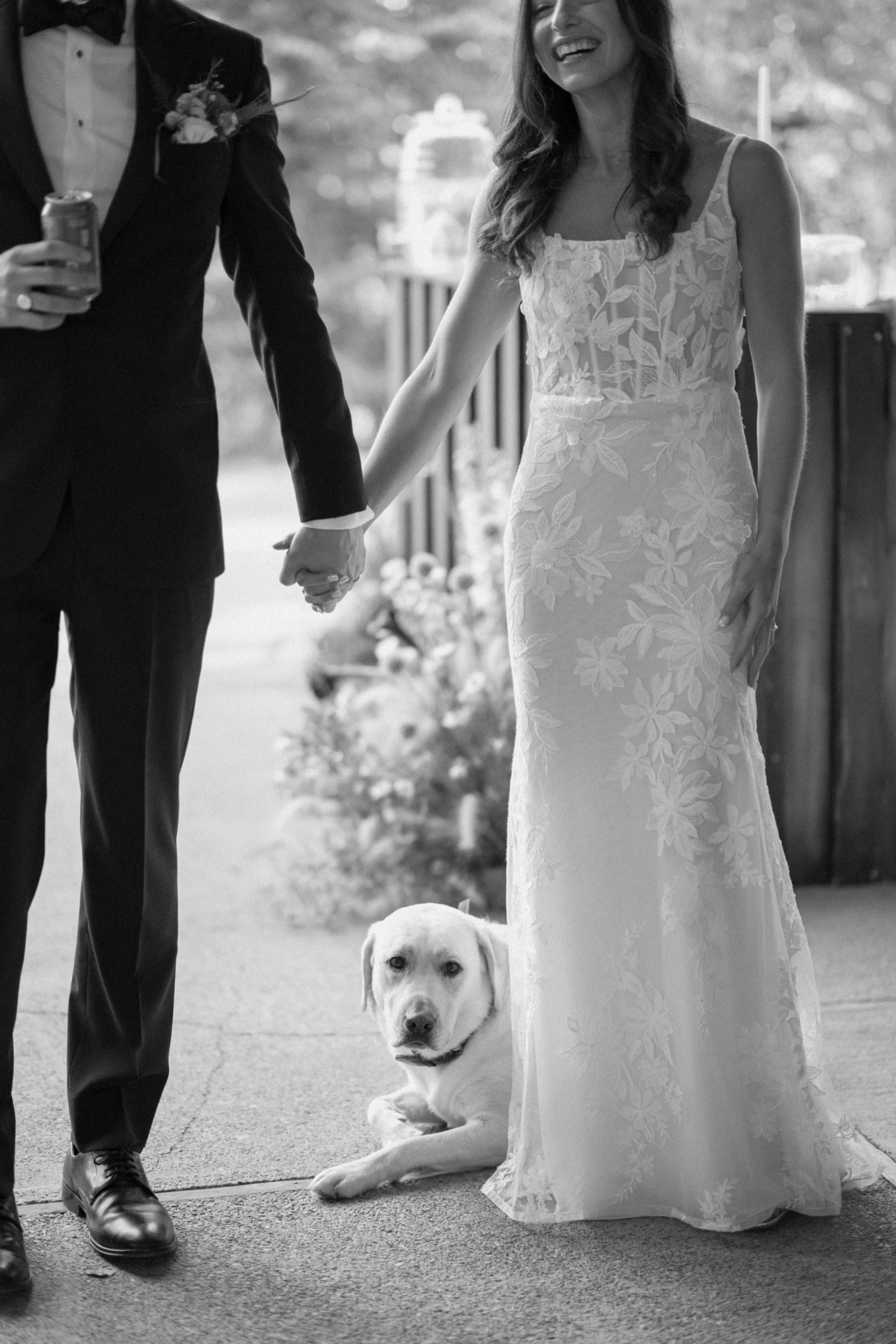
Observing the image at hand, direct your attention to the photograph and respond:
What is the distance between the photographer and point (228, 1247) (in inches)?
106

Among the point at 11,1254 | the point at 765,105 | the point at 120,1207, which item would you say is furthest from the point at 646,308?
the point at 765,105

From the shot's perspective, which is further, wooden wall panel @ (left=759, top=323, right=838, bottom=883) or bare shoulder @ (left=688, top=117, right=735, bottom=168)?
wooden wall panel @ (left=759, top=323, right=838, bottom=883)

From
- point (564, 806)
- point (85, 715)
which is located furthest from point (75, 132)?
point (564, 806)

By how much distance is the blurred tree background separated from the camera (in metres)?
8.77

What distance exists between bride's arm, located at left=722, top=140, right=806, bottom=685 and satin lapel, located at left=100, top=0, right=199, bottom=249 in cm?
87

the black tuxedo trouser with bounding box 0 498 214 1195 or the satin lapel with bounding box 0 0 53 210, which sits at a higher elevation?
the satin lapel with bounding box 0 0 53 210

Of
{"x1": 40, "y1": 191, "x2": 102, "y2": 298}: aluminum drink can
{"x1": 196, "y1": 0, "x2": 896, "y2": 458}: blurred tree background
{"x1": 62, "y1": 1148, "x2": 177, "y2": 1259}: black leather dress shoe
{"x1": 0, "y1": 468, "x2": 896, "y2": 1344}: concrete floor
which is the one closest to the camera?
{"x1": 40, "y1": 191, "x2": 102, "y2": 298}: aluminum drink can

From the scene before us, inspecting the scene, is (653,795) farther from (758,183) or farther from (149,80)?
(149,80)

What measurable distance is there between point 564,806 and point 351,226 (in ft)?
35.3

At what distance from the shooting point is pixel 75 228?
87.0 inches

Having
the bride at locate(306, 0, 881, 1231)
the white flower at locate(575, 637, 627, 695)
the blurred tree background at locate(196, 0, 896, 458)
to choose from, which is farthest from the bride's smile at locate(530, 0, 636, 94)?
the blurred tree background at locate(196, 0, 896, 458)

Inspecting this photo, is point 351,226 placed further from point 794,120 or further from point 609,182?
point 609,182

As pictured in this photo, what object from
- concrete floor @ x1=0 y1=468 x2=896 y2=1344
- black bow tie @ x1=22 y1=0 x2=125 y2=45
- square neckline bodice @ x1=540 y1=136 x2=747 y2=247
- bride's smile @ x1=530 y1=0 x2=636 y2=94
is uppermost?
bride's smile @ x1=530 y1=0 x2=636 y2=94

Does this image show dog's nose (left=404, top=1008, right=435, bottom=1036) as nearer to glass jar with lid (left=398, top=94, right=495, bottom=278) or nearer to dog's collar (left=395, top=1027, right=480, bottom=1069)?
dog's collar (left=395, top=1027, right=480, bottom=1069)
